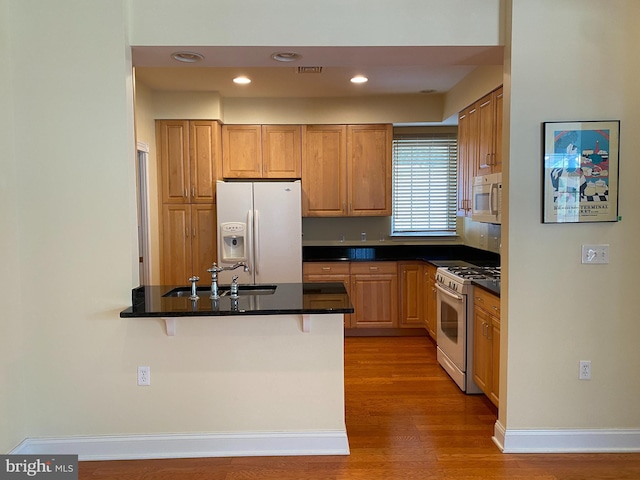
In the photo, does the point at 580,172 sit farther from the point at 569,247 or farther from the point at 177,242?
the point at 177,242

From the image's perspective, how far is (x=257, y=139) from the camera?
17.6 feet

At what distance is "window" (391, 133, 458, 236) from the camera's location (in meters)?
5.91

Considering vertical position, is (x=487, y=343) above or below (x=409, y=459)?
above

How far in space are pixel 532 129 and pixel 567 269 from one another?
2.71 feet

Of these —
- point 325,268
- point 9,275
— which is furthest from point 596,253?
point 9,275

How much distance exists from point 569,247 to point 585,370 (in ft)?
2.37

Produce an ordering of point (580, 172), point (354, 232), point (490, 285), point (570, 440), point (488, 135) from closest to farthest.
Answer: point (580, 172), point (570, 440), point (490, 285), point (488, 135), point (354, 232)

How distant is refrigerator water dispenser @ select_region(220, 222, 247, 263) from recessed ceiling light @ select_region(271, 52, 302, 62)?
2.10 m

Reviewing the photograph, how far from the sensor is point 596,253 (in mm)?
2816

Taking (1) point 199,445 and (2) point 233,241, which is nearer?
(1) point 199,445

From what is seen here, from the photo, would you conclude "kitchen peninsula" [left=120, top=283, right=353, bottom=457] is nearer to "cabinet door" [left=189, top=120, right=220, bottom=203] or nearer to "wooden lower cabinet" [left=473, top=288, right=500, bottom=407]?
"wooden lower cabinet" [left=473, top=288, right=500, bottom=407]

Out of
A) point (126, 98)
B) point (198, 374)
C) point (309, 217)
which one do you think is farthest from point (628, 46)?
point (309, 217)

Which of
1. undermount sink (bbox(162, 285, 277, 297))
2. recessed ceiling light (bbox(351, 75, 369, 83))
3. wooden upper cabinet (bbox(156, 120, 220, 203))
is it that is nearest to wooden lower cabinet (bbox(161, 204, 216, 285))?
wooden upper cabinet (bbox(156, 120, 220, 203))

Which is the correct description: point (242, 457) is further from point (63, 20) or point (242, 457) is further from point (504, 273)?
point (63, 20)
